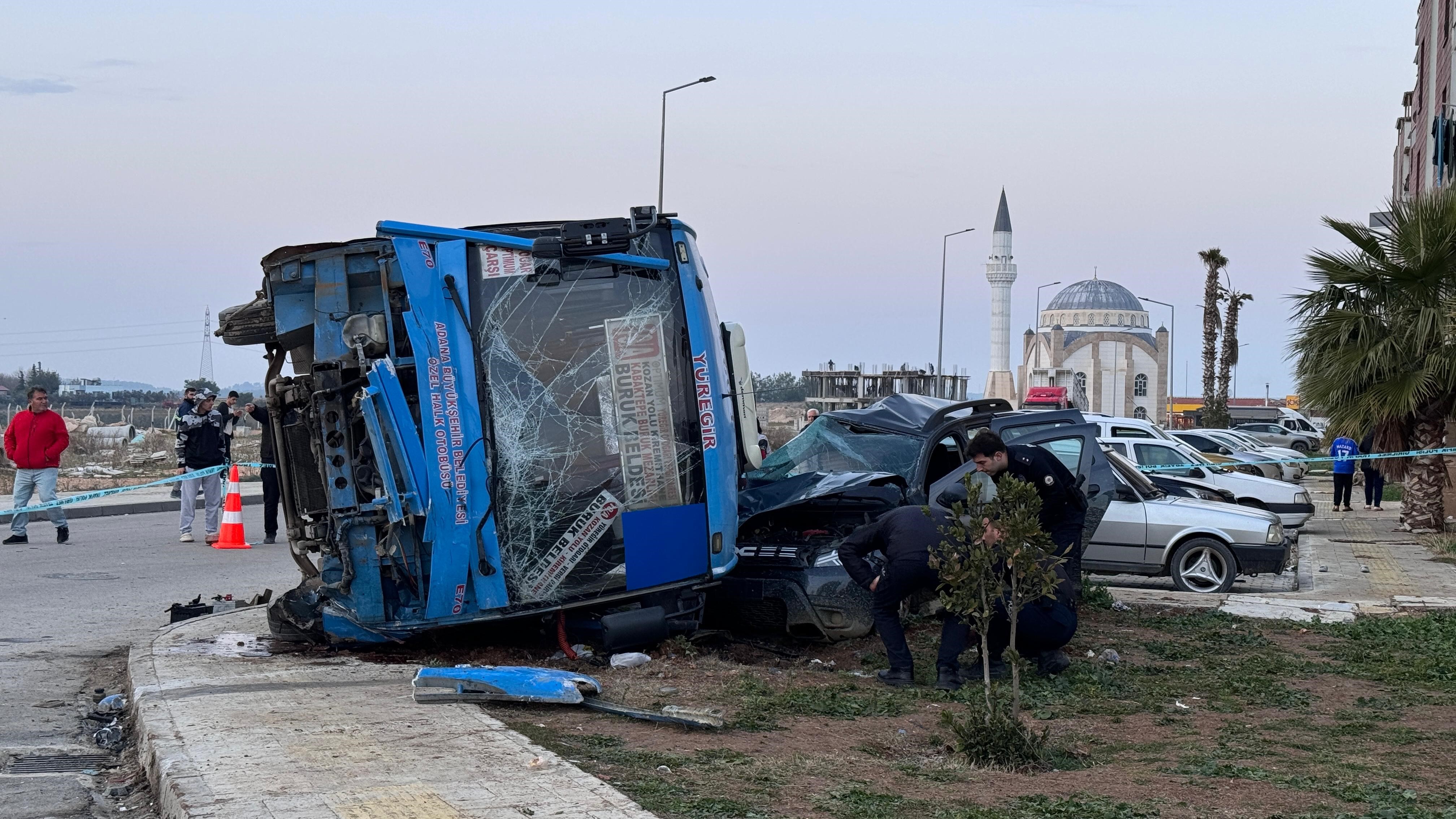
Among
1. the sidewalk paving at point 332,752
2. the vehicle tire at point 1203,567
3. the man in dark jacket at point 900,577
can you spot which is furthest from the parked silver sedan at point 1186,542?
the sidewalk paving at point 332,752

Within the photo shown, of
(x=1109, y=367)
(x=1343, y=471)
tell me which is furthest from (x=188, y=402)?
(x=1109, y=367)

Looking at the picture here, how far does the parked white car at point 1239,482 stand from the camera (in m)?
18.8

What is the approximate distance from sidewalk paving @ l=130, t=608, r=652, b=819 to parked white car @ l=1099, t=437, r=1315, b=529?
13359mm

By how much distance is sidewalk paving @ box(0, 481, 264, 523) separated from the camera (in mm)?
20266

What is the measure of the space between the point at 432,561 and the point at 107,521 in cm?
1430

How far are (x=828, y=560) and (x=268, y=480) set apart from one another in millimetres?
9810

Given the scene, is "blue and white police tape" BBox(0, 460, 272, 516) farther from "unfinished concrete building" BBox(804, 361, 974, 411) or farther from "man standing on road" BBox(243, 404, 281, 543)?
"unfinished concrete building" BBox(804, 361, 974, 411)

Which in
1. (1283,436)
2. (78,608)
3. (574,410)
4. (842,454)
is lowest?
(78,608)

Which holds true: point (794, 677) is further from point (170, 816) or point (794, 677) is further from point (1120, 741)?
point (170, 816)

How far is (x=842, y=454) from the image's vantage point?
10.5 metres

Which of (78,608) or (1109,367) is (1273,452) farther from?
(1109,367)

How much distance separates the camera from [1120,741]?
244 inches

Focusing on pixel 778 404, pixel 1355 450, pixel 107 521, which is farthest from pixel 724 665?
pixel 778 404

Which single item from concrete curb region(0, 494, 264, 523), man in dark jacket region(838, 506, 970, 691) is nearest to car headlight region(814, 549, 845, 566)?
man in dark jacket region(838, 506, 970, 691)
